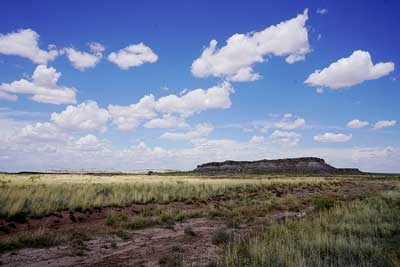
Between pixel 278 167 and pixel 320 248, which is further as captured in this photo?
pixel 278 167

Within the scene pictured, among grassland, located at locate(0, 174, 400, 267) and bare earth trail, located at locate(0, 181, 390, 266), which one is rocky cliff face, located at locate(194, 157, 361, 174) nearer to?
grassland, located at locate(0, 174, 400, 267)

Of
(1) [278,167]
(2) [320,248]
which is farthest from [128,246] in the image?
(1) [278,167]

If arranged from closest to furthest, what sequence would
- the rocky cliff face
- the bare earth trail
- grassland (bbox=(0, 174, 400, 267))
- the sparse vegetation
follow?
the sparse vegetation → grassland (bbox=(0, 174, 400, 267)) → the bare earth trail → the rocky cliff face

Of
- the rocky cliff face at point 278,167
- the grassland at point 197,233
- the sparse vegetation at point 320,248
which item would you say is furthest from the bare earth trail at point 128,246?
the rocky cliff face at point 278,167

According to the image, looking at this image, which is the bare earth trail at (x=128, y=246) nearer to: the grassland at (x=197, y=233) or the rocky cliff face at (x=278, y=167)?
the grassland at (x=197, y=233)

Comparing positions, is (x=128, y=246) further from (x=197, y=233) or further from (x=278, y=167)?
(x=278, y=167)

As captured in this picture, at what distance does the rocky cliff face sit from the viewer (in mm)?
132750

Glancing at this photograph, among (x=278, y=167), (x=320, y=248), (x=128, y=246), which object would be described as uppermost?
(x=278, y=167)

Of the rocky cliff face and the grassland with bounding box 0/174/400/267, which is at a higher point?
the rocky cliff face

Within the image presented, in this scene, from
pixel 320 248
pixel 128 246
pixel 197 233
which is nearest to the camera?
pixel 320 248

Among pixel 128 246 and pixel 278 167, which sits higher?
pixel 278 167

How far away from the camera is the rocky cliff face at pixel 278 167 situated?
436ft

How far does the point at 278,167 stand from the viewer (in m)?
138

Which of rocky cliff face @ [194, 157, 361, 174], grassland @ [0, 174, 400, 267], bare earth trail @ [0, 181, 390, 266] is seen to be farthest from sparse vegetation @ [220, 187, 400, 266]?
rocky cliff face @ [194, 157, 361, 174]
